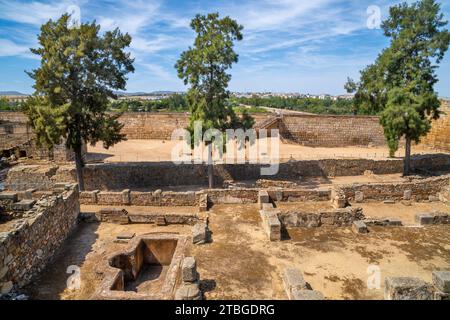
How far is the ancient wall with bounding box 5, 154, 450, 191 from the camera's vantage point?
17.5 metres

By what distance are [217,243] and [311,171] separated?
12.8 m

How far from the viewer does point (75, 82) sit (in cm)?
1578

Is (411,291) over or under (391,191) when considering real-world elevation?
under

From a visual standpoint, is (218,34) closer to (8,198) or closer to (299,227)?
(299,227)

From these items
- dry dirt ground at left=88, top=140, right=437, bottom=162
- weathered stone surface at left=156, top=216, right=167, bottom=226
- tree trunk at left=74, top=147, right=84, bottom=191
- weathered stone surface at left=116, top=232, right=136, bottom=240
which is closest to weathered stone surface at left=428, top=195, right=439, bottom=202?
dry dirt ground at left=88, top=140, right=437, bottom=162

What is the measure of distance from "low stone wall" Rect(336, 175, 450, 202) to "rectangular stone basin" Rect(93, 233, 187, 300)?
27.8 feet

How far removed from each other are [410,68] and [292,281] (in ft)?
58.3

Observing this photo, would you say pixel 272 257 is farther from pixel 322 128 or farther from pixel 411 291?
pixel 322 128

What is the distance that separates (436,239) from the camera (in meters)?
10.5

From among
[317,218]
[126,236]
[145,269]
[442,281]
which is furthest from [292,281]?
[126,236]

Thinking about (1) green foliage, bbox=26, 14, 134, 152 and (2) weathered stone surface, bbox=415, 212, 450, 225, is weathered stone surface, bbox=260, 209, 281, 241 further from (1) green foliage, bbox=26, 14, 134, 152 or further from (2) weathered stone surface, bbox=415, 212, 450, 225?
(1) green foliage, bbox=26, 14, 134, 152

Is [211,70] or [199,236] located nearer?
[199,236]

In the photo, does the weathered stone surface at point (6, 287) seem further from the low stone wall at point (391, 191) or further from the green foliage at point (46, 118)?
the low stone wall at point (391, 191)
